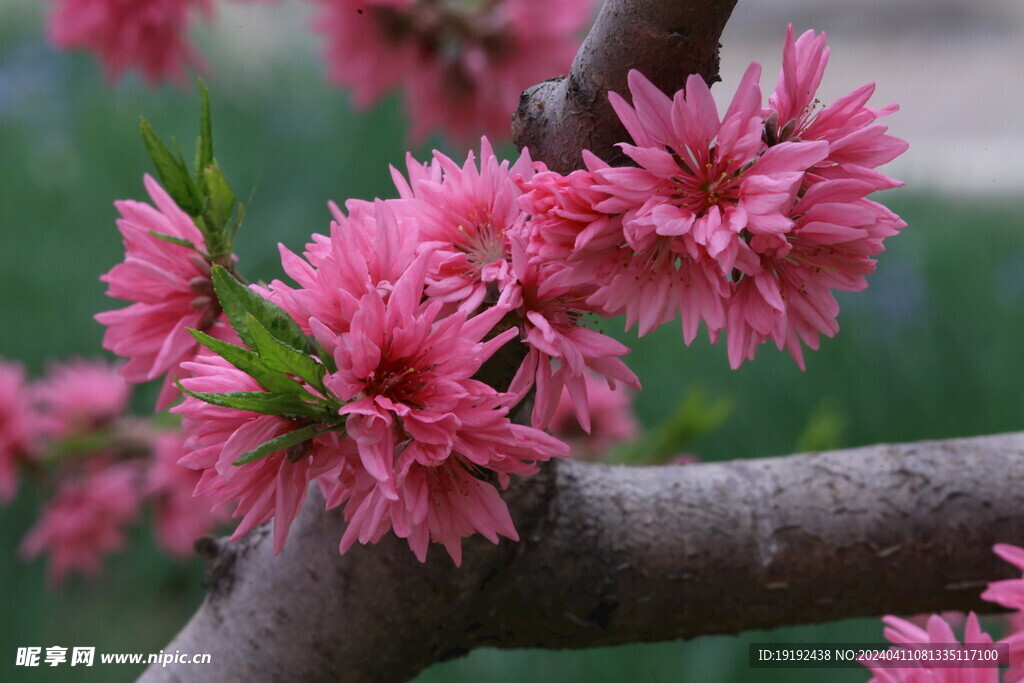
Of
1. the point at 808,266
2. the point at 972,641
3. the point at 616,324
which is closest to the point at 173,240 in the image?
the point at 808,266

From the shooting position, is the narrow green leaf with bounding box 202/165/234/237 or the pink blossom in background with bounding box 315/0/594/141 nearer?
the narrow green leaf with bounding box 202/165/234/237

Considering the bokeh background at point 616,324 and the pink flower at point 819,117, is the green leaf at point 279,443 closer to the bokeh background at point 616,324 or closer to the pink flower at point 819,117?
the pink flower at point 819,117

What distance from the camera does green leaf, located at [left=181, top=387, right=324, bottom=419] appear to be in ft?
0.82

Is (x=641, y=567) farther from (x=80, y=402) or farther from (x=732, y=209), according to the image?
(x=80, y=402)

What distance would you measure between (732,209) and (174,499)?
2.36 feet

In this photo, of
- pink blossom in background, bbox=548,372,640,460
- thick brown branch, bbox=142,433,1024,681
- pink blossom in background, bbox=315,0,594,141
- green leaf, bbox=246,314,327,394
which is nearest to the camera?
green leaf, bbox=246,314,327,394

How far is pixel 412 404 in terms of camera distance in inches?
10.4

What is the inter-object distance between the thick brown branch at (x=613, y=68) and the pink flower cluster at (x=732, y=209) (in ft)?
0.11

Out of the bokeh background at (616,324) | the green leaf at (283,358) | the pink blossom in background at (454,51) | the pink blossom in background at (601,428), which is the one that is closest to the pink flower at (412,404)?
the green leaf at (283,358)

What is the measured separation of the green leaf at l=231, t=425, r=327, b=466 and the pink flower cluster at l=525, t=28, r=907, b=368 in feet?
0.29

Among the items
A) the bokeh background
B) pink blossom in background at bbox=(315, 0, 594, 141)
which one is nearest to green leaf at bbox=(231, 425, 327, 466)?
pink blossom in background at bbox=(315, 0, 594, 141)

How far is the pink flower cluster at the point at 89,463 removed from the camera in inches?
30.6

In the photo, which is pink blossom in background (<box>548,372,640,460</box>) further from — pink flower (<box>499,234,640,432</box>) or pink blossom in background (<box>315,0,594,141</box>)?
pink flower (<box>499,234,640,432</box>)

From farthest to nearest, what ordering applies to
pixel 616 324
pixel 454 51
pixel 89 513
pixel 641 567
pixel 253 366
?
pixel 616 324
pixel 89 513
pixel 454 51
pixel 641 567
pixel 253 366
